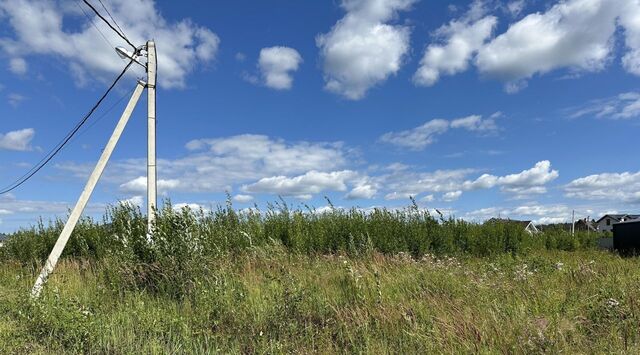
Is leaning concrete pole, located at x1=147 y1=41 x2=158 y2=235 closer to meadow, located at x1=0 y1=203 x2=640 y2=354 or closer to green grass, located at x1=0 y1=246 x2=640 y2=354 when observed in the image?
meadow, located at x1=0 y1=203 x2=640 y2=354

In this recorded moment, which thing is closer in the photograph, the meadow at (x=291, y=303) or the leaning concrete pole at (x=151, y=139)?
the meadow at (x=291, y=303)

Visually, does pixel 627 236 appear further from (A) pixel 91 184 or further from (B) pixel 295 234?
(A) pixel 91 184

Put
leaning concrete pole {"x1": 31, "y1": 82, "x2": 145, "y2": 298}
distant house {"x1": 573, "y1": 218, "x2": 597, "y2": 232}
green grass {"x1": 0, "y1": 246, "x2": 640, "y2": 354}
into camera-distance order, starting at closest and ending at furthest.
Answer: green grass {"x1": 0, "y1": 246, "x2": 640, "y2": 354}
leaning concrete pole {"x1": 31, "y1": 82, "x2": 145, "y2": 298}
distant house {"x1": 573, "y1": 218, "x2": 597, "y2": 232}

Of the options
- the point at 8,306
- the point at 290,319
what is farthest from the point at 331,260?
the point at 8,306

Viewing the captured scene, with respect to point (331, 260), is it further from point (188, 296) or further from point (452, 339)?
point (452, 339)

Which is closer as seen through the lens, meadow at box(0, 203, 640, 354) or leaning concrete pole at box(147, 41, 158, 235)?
meadow at box(0, 203, 640, 354)

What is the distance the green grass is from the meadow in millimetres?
22

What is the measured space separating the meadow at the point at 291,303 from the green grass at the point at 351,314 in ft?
0.07

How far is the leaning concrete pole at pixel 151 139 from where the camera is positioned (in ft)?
34.5

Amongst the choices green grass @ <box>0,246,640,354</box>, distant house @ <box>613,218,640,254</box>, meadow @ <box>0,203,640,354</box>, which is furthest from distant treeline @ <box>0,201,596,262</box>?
distant house @ <box>613,218,640,254</box>

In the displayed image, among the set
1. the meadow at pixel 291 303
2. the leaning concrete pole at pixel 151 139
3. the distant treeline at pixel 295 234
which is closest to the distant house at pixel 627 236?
the distant treeline at pixel 295 234

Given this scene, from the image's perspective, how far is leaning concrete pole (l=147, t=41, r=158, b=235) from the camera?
34.5 ft

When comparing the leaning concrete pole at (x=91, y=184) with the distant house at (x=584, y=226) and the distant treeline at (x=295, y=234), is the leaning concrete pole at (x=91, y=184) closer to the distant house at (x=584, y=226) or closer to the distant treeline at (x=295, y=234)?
the distant treeline at (x=295, y=234)

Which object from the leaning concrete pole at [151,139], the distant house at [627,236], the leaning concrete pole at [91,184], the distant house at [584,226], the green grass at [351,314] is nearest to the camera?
the green grass at [351,314]
